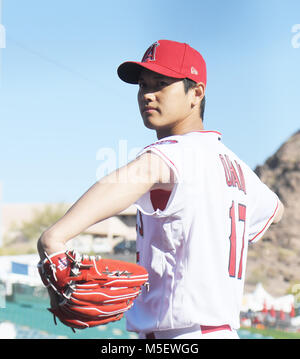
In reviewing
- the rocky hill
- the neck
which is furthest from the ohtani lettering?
the rocky hill

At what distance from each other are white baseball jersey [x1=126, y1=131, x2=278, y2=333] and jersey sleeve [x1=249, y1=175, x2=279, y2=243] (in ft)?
0.76

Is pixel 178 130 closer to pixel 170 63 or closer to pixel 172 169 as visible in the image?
pixel 170 63

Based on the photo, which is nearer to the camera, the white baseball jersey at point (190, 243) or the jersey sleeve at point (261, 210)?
the white baseball jersey at point (190, 243)

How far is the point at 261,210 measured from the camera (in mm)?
1656

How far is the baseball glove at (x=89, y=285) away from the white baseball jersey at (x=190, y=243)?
7 cm

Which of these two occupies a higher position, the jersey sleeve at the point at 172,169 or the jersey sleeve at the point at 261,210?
the jersey sleeve at the point at 172,169

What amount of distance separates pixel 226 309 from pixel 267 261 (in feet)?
72.6

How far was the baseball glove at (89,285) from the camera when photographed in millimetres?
1129

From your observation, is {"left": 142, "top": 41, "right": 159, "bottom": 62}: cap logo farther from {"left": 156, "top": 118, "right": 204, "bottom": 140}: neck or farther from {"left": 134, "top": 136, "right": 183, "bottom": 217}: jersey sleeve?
{"left": 134, "top": 136, "right": 183, "bottom": 217}: jersey sleeve

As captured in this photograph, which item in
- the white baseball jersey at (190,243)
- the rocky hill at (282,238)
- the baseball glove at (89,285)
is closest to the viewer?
the baseball glove at (89,285)

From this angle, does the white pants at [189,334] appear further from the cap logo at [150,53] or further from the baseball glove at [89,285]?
the cap logo at [150,53]

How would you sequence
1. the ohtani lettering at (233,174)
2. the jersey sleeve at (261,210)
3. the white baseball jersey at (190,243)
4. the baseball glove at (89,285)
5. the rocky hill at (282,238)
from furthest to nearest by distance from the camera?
the rocky hill at (282,238)
the jersey sleeve at (261,210)
the ohtani lettering at (233,174)
the white baseball jersey at (190,243)
the baseball glove at (89,285)

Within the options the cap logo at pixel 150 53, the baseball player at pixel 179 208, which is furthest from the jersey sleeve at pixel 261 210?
the cap logo at pixel 150 53

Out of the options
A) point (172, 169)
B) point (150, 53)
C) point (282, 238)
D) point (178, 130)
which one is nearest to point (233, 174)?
point (178, 130)
